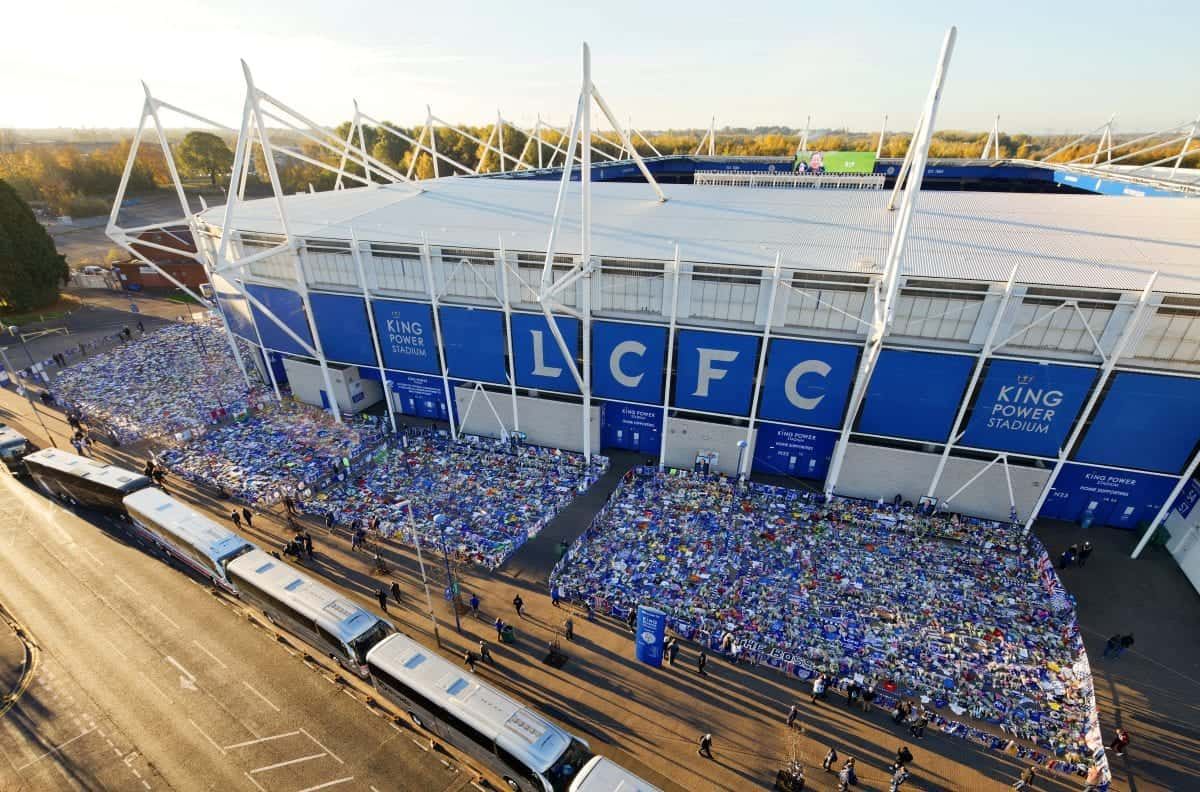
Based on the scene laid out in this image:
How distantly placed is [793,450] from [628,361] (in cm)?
1036

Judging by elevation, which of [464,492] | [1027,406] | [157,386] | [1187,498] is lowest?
[464,492]

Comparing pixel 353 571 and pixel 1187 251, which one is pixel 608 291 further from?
pixel 1187 251

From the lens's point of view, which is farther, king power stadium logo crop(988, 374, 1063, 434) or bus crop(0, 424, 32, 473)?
bus crop(0, 424, 32, 473)

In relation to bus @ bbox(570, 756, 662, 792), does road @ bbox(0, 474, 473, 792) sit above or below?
below

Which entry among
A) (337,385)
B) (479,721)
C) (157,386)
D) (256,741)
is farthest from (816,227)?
(157,386)

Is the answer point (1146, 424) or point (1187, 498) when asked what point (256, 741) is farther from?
point (1187, 498)

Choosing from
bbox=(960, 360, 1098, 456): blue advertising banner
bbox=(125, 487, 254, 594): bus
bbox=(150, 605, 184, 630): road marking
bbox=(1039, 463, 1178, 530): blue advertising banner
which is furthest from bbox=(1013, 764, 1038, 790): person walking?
bbox=(150, 605, 184, 630): road marking

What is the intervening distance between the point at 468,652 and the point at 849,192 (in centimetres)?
3928

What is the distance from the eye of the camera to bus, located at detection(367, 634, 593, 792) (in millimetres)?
14430

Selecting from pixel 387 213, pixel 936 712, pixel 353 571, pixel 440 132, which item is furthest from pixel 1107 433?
pixel 440 132

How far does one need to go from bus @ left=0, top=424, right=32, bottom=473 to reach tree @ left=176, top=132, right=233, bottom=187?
108 metres

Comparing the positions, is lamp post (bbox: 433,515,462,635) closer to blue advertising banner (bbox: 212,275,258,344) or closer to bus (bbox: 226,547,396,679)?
bus (bbox: 226,547,396,679)

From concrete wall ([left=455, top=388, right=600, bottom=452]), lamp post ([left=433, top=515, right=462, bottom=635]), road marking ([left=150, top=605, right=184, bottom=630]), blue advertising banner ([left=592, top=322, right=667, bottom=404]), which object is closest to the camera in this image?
road marking ([left=150, top=605, right=184, bottom=630])

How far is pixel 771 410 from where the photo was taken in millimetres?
27531
